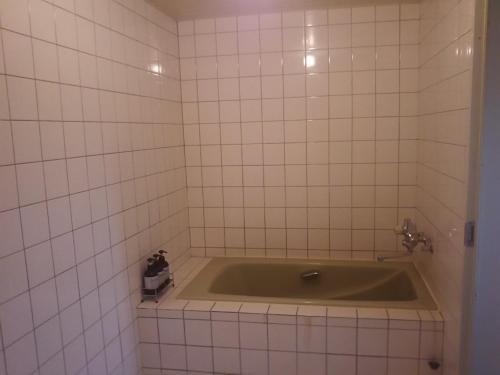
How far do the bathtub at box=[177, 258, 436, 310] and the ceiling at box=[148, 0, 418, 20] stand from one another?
64.9 inches

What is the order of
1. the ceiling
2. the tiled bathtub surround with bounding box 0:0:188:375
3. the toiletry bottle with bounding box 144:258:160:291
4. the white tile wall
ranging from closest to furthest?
the tiled bathtub surround with bounding box 0:0:188:375 → the white tile wall → the toiletry bottle with bounding box 144:258:160:291 → the ceiling

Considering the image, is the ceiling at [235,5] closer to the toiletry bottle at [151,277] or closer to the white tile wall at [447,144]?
the white tile wall at [447,144]

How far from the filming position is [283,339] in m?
2.00

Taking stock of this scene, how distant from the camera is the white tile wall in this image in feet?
5.12

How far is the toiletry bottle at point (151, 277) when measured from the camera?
2.14 meters

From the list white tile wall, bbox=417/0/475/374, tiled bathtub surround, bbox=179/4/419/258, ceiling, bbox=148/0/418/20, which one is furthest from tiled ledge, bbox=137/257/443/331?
ceiling, bbox=148/0/418/20

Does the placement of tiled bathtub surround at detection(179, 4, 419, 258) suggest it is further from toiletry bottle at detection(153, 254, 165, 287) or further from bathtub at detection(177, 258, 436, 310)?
toiletry bottle at detection(153, 254, 165, 287)

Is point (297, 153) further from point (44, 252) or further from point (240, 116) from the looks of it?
point (44, 252)

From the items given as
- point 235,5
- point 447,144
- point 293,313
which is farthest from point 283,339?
point 235,5

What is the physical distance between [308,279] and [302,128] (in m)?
1.01

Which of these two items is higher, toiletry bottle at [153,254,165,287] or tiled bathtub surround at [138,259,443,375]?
toiletry bottle at [153,254,165,287]

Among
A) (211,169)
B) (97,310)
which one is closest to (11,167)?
(97,310)

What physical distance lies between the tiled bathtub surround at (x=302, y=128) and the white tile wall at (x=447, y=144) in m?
0.22

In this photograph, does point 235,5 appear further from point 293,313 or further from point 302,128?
point 293,313
